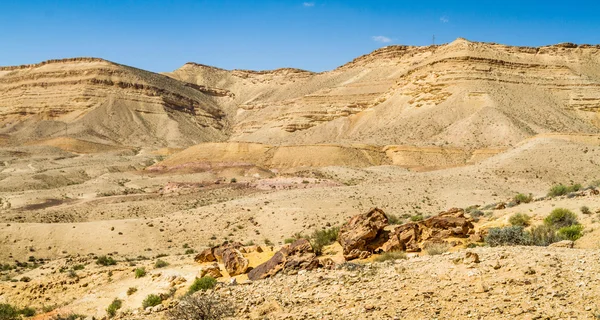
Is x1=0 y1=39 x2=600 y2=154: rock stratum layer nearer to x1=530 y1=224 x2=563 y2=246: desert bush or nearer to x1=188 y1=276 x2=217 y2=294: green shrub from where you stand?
x1=530 y1=224 x2=563 y2=246: desert bush

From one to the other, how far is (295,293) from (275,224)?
43.8ft

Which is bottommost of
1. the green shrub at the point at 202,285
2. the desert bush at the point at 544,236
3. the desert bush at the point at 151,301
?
the desert bush at the point at 151,301

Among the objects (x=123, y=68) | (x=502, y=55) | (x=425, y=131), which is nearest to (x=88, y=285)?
(x=425, y=131)

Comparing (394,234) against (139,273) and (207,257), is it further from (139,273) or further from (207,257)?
(139,273)

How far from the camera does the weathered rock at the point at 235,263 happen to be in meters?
11.6

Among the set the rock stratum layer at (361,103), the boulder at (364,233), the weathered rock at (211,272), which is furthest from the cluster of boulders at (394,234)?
the rock stratum layer at (361,103)

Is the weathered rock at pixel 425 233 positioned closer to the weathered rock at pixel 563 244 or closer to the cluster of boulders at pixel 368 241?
the cluster of boulders at pixel 368 241

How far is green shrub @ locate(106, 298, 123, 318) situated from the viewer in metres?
10.4

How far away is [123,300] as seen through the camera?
11.4 m

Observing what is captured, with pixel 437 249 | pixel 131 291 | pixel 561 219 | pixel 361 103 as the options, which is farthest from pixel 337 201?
pixel 361 103

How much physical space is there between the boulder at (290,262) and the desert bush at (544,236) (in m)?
4.30

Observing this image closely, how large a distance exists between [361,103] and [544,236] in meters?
62.8

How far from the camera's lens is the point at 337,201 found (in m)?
24.5

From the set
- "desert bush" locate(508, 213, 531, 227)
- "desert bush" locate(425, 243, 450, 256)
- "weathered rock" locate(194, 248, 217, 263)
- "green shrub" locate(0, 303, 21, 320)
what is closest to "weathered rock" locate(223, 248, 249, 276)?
"weathered rock" locate(194, 248, 217, 263)
